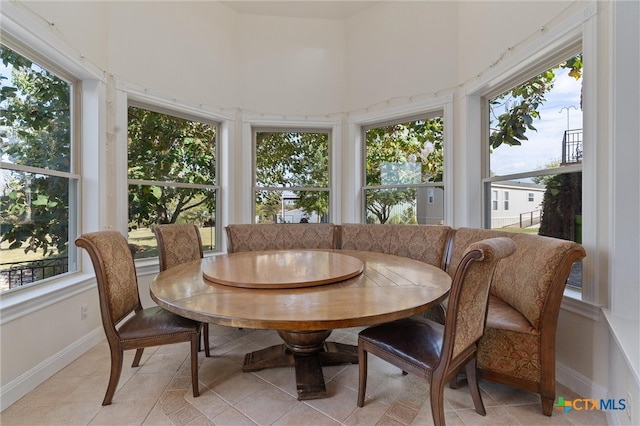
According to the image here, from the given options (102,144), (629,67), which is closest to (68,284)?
(102,144)

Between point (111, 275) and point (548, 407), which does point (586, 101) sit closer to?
point (548, 407)

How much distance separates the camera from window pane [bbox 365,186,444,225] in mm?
3174

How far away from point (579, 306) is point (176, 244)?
2.91m

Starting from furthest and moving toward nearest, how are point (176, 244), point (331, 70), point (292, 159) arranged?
point (292, 159), point (331, 70), point (176, 244)

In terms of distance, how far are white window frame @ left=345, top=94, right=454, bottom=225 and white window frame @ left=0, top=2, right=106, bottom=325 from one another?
2.58 meters

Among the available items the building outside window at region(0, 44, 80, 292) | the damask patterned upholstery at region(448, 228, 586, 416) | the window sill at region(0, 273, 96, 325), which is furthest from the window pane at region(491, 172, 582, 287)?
the building outside window at region(0, 44, 80, 292)

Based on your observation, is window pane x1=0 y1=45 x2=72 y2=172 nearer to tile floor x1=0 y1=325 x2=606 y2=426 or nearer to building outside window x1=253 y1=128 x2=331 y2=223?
tile floor x1=0 y1=325 x2=606 y2=426

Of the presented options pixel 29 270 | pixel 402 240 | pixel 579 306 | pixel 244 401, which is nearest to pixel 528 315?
pixel 579 306

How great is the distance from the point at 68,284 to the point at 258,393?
1.65 metres

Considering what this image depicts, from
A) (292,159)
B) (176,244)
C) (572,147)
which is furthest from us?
(292,159)

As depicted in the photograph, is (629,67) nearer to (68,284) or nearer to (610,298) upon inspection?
(610,298)

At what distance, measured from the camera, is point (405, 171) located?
11.1 ft

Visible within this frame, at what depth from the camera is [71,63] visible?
216cm

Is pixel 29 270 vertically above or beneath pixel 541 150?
beneath
